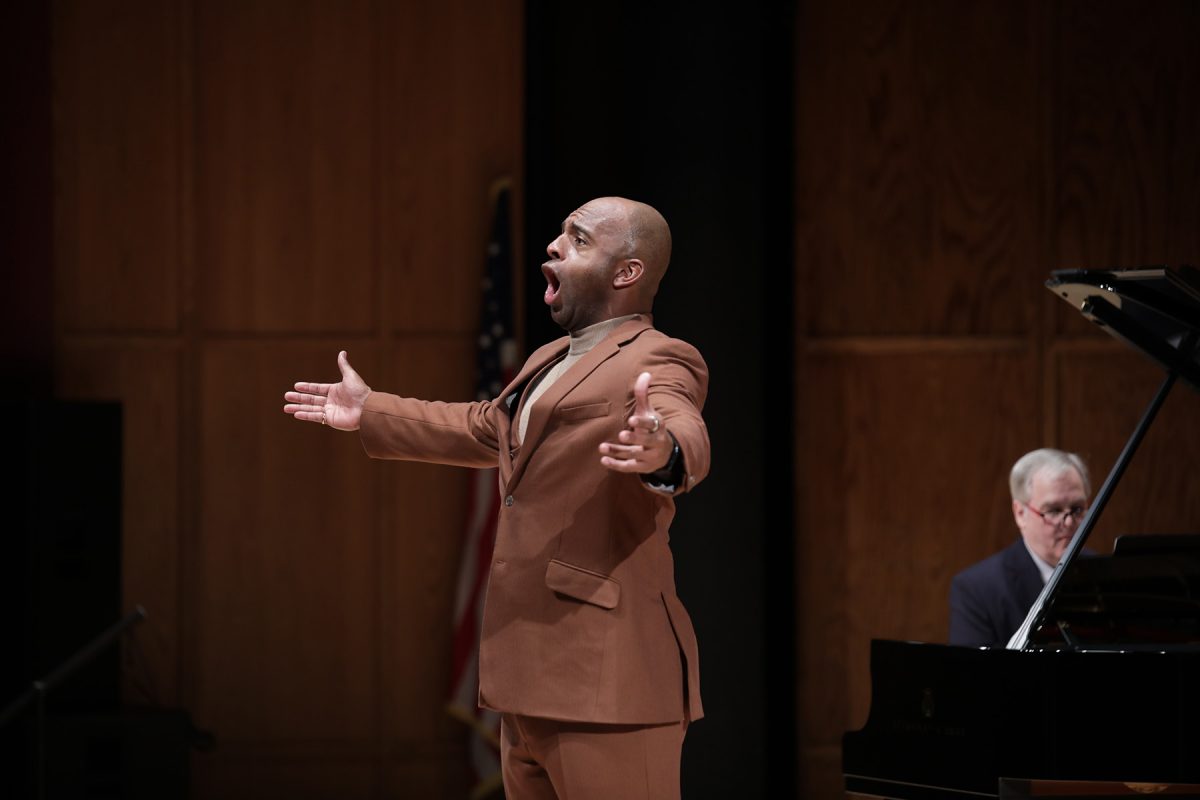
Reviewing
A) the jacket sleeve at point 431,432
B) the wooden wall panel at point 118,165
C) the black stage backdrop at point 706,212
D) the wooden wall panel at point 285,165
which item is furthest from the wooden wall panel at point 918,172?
the jacket sleeve at point 431,432

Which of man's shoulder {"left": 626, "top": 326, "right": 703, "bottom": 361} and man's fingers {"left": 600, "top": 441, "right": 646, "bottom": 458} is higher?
man's shoulder {"left": 626, "top": 326, "right": 703, "bottom": 361}

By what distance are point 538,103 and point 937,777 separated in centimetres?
271

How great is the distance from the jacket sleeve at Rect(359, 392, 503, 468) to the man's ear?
32 cm

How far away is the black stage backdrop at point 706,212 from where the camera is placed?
4.64 m

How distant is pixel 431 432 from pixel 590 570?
0.46m

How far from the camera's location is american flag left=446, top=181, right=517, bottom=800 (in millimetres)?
4973

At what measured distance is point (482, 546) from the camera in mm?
4992

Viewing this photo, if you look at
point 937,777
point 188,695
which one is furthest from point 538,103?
point 937,777

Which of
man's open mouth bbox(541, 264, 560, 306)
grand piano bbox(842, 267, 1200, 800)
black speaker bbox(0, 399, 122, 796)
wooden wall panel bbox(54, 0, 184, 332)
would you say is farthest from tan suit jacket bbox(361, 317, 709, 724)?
wooden wall panel bbox(54, 0, 184, 332)

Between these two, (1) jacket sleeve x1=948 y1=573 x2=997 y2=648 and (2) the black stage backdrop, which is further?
(2) the black stage backdrop

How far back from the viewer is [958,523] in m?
5.12

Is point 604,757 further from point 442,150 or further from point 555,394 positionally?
point 442,150

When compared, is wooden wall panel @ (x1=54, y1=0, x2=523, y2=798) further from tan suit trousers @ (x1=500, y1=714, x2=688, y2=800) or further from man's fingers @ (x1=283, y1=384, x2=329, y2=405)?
tan suit trousers @ (x1=500, y1=714, x2=688, y2=800)

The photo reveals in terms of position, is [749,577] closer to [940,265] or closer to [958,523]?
[958,523]
